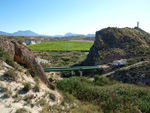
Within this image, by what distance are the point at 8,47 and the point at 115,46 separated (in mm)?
31863

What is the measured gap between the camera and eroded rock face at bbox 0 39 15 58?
10727 millimetres

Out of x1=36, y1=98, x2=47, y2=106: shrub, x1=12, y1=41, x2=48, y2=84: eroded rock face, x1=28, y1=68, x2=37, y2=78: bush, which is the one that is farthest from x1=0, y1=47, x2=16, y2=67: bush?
x1=36, y1=98, x2=47, y2=106: shrub

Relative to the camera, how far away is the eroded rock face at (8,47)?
10.7 m

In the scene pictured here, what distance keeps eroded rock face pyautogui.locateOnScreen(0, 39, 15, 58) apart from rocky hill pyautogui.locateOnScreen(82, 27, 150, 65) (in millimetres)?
24317

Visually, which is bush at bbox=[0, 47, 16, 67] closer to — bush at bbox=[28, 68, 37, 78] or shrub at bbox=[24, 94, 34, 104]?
bush at bbox=[28, 68, 37, 78]

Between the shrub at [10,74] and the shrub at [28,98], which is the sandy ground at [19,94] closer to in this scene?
the shrub at [28,98]

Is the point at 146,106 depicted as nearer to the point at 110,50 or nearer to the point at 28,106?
the point at 28,106

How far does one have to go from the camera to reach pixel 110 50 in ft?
118

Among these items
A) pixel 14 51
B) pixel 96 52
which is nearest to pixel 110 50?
pixel 96 52

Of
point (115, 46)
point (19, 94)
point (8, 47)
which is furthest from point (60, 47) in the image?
point (19, 94)

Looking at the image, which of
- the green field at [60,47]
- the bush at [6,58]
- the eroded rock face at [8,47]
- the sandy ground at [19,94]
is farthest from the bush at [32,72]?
the green field at [60,47]

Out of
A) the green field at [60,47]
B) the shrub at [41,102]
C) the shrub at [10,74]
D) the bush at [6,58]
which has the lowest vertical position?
the green field at [60,47]

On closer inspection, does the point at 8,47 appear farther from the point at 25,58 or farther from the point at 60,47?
the point at 60,47

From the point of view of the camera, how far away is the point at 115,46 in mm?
37469
